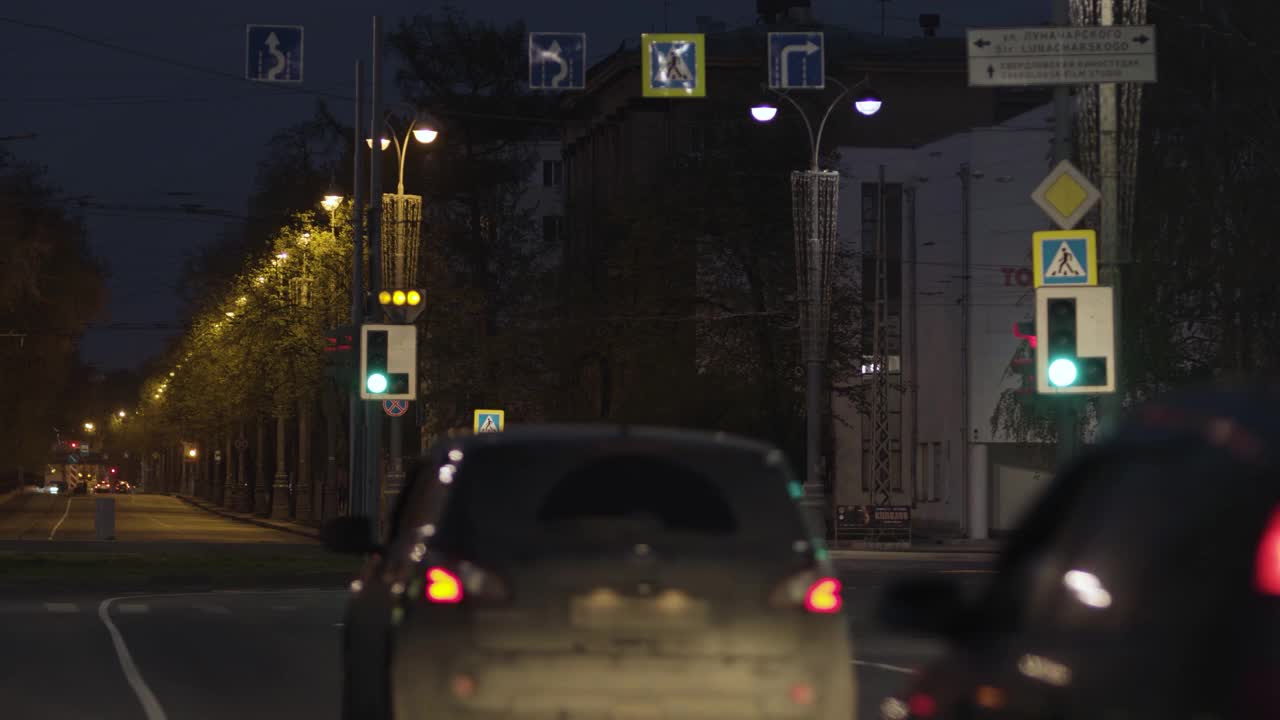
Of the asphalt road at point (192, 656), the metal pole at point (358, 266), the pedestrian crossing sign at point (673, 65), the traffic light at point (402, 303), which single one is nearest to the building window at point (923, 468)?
the metal pole at point (358, 266)

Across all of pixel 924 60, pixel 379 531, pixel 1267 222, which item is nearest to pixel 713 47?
pixel 924 60

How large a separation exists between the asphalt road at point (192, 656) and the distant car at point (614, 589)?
241 inches

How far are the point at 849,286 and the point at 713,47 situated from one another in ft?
86.8

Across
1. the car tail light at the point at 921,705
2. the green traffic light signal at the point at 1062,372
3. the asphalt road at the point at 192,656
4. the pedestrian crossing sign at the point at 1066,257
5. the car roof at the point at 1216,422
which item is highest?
the pedestrian crossing sign at the point at 1066,257

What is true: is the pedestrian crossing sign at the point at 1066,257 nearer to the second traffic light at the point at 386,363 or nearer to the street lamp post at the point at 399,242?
the second traffic light at the point at 386,363

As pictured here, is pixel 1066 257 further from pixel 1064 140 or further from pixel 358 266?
pixel 358 266

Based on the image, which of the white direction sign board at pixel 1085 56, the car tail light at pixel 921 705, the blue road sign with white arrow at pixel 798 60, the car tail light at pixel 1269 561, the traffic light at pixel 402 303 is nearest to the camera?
the car tail light at pixel 1269 561

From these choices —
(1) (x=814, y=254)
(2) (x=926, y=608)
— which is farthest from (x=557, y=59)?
(2) (x=926, y=608)

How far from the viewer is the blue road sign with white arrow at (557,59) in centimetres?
3141

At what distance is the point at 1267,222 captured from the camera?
30344 millimetres

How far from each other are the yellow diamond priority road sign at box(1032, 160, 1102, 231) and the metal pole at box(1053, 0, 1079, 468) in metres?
0.22

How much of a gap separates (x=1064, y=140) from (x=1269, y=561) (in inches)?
671

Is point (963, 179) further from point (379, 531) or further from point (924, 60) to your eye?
point (379, 531)

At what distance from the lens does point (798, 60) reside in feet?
106
